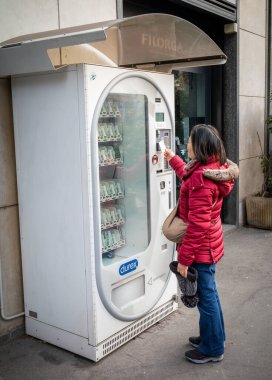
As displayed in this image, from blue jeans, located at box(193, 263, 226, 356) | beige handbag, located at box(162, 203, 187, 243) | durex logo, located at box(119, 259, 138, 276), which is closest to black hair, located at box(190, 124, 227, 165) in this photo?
beige handbag, located at box(162, 203, 187, 243)

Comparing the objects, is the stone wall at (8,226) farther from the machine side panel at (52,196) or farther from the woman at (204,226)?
the woman at (204,226)

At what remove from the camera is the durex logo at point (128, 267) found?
3.71m

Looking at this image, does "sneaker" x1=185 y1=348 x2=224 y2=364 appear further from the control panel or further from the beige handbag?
the control panel

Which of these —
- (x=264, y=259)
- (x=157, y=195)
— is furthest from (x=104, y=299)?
(x=264, y=259)

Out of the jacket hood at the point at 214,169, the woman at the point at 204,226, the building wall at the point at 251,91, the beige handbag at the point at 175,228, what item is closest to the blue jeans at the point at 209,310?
the woman at the point at 204,226

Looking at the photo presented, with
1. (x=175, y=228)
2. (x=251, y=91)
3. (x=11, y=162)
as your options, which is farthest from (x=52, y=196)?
(x=251, y=91)

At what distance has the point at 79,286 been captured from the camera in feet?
11.7

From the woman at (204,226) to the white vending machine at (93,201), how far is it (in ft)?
2.01

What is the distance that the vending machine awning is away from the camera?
3135mm

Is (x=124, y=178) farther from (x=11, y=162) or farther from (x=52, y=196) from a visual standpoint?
(x=11, y=162)

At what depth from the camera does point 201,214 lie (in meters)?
3.20

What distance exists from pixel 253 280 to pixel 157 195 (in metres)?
1.95

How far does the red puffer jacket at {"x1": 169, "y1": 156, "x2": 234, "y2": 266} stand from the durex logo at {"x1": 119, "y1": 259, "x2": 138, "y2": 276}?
50 cm

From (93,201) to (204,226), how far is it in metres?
0.82
